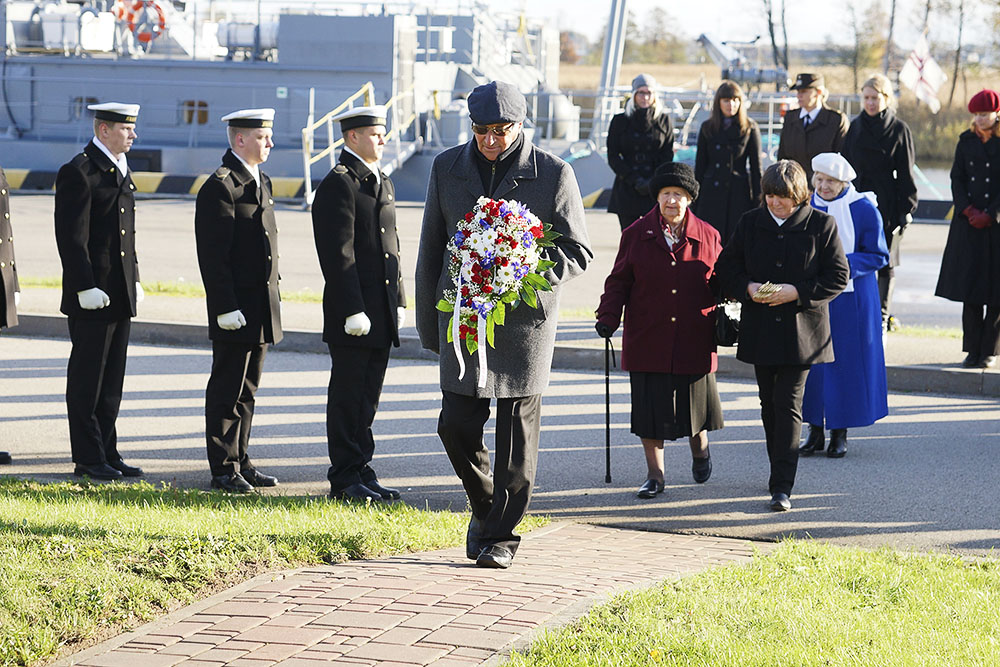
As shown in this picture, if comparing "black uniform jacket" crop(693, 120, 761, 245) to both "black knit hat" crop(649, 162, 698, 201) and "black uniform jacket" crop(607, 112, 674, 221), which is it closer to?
"black uniform jacket" crop(607, 112, 674, 221)

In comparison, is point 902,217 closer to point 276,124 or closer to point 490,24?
point 276,124

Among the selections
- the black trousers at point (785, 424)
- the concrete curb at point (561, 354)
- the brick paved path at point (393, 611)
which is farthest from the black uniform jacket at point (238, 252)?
the concrete curb at point (561, 354)

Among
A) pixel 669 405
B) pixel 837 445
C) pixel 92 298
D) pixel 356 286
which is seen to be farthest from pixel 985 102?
pixel 92 298

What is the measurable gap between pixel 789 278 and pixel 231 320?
3011 millimetres

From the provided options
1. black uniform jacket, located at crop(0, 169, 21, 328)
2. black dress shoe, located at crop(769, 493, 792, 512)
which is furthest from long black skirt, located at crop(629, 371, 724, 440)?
black uniform jacket, located at crop(0, 169, 21, 328)

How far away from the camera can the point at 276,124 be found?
2948 centimetres

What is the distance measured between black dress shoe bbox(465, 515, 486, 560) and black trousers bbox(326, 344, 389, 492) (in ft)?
4.54

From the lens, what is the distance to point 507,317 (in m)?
5.54

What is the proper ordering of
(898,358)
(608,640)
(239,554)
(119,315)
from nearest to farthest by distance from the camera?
(608,640) < (239,554) < (119,315) < (898,358)

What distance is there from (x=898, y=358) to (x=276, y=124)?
21060 millimetres

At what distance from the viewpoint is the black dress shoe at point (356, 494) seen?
275 inches

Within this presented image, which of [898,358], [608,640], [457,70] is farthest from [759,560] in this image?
[457,70]

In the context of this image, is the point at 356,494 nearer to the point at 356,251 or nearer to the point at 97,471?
the point at 356,251

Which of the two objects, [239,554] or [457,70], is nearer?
[239,554]
